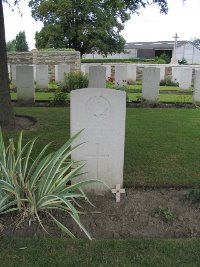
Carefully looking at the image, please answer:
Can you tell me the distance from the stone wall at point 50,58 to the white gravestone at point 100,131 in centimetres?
1659

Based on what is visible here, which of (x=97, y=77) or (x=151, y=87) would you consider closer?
(x=151, y=87)

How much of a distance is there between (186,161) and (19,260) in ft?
11.2

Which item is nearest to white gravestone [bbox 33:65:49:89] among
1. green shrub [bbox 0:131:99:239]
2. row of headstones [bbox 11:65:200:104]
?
row of headstones [bbox 11:65:200:104]

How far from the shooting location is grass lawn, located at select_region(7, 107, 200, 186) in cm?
531

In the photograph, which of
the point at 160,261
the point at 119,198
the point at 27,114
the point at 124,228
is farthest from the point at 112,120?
the point at 27,114

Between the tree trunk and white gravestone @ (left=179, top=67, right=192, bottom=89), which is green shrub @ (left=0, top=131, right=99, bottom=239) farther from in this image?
white gravestone @ (left=179, top=67, right=192, bottom=89)

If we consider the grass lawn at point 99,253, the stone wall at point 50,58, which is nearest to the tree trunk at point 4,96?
the grass lawn at point 99,253

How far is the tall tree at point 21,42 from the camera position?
55.1m

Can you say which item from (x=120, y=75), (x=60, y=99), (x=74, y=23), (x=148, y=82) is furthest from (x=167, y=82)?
(x=74, y=23)

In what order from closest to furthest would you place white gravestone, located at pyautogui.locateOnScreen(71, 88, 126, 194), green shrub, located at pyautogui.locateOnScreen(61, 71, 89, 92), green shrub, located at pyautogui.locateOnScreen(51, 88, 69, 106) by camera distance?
white gravestone, located at pyautogui.locateOnScreen(71, 88, 126, 194), green shrub, located at pyautogui.locateOnScreen(51, 88, 69, 106), green shrub, located at pyautogui.locateOnScreen(61, 71, 89, 92)

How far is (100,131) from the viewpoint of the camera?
450 cm

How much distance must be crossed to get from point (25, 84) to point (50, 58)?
9.46 m

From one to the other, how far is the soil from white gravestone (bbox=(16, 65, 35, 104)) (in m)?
7.89

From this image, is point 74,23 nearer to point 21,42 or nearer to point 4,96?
point 21,42
